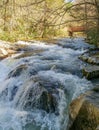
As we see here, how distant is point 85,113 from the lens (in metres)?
4.71

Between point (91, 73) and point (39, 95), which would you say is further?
point (91, 73)

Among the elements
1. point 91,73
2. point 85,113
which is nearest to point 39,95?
point 91,73

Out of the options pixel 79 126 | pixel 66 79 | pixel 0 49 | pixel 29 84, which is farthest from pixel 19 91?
pixel 0 49

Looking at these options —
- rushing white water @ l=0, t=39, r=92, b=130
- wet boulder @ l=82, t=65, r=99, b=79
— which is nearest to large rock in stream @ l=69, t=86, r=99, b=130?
rushing white water @ l=0, t=39, r=92, b=130

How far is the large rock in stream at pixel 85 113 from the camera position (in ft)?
14.8

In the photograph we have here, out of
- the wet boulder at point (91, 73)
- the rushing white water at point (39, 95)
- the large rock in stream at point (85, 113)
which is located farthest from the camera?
the wet boulder at point (91, 73)

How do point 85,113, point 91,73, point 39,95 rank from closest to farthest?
point 85,113, point 39,95, point 91,73

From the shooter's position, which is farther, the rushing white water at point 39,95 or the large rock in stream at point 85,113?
the rushing white water at point 39,95

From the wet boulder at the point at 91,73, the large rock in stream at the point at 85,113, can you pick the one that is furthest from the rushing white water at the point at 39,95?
the large rock in stream at the point at 85,113

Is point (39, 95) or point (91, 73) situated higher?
point (91, 73)

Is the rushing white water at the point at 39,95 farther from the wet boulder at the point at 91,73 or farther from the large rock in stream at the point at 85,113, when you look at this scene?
the large rock in stream at the point at 85,113

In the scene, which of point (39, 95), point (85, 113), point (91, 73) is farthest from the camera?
point (91, 73)

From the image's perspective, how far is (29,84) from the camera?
7242 mm

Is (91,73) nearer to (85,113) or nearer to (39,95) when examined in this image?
(39,95)
